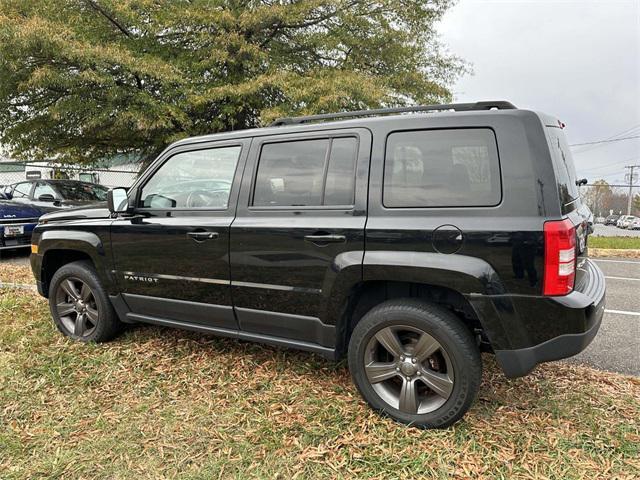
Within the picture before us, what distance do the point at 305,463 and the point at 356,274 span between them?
106 centimetres

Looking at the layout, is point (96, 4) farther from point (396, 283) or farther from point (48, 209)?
point (396, 283)

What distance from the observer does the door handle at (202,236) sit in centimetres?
304

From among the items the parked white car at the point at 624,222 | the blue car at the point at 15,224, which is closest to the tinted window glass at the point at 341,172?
the blue car at the point at 15,224

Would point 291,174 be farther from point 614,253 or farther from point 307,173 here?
point 614,253

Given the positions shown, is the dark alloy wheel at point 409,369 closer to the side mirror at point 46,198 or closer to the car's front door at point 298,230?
the car's front door at point 298,230

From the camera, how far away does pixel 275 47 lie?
10.5 meters

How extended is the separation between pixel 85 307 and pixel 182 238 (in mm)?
1409

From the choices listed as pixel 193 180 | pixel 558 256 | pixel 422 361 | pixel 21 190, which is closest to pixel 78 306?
pixel 193 180

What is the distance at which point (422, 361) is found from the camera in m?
2.52

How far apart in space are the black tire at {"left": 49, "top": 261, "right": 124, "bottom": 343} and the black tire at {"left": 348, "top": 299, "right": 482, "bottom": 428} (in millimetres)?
2274

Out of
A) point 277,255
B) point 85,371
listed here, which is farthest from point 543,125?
point 85,371

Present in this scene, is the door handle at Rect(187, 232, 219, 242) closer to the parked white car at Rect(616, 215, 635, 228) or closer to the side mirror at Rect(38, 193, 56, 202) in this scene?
the side mirror at Rect(38, 193, 56, 202)

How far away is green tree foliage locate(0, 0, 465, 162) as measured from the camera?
8.49 meters

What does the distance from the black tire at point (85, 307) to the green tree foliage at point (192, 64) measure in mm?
5690
